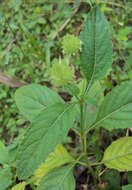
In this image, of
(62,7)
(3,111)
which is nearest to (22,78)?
→ (3,111)

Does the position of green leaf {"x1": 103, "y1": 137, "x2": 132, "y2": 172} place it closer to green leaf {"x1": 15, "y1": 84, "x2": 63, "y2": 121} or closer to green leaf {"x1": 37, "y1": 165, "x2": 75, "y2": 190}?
green leaf {"x1": 37, "y1": 165, "x2": 75, "y2": 190}

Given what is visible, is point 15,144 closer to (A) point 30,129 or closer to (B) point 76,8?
(A) point 30,129

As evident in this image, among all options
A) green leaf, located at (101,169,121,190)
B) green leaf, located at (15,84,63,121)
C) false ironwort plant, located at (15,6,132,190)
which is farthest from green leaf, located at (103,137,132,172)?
green leaf, located at (15,84,63,121)

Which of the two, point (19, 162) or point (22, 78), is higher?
point (22, 78)

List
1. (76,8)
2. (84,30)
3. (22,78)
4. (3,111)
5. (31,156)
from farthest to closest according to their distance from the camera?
(76,8) < (22,78) < (3,111) < (84,30) < (31,156)

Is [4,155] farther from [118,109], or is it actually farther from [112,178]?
[118,109]

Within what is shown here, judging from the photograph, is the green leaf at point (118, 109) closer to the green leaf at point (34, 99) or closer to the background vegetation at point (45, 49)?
the green leaf at point (34, 99)
